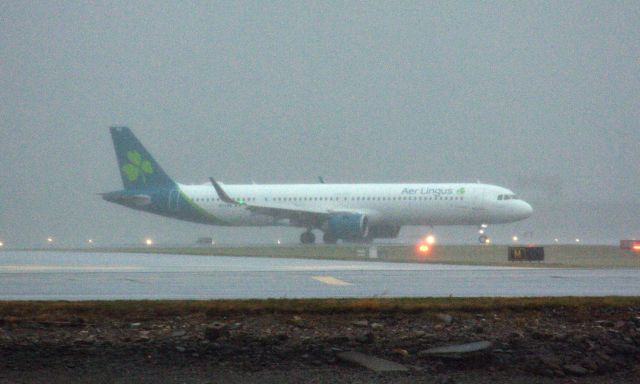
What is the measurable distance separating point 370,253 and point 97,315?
2811 centimetres

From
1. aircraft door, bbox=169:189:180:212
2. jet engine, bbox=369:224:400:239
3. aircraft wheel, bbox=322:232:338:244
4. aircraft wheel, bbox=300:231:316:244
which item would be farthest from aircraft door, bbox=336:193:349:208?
aircraft door, bbox=169:189:180:212

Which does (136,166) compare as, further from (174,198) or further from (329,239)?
(329,239)

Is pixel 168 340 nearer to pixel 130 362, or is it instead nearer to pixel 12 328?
pixel 130 362

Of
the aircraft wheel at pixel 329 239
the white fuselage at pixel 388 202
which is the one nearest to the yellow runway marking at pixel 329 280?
the white fuselage at pixel 388 202

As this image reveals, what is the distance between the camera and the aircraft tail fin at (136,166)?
217ft

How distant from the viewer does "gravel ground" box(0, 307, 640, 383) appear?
354 inches

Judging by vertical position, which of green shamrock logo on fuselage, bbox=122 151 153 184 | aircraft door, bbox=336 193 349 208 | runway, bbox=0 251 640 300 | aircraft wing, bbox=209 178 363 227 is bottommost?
runway, bbox=0 251 640 300

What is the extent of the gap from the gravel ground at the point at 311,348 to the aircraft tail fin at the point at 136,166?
55633mm

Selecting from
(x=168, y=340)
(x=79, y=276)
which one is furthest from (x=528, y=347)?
(x=79, y=276)

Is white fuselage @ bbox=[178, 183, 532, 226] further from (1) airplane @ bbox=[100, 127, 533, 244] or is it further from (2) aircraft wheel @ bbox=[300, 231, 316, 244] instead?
(2) aircraft wheel @ bbox=[300, 231, 316, 244]

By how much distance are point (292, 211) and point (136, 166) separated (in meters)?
13.4

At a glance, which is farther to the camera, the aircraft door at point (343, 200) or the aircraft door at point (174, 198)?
the aircraft door at point (174, 198)

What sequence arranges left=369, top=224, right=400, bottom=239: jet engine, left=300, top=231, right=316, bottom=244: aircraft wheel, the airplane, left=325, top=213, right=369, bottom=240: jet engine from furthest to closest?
1. left=300, top=231, right=316, bottom=244: aircraft wheel
2. left=369, top=224, right=400, bottom=239: jet engine
3. the airplane
4. left=325, top=213, right=369, bottom=240: jet engine

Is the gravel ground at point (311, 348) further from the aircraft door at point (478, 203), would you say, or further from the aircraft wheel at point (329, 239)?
the aircraft wheel at point (329, 239)
